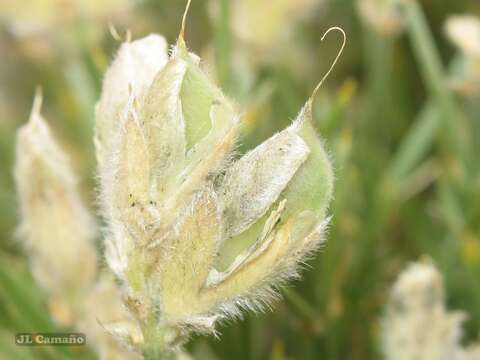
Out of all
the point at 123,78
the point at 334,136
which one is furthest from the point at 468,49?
the point at 123,78

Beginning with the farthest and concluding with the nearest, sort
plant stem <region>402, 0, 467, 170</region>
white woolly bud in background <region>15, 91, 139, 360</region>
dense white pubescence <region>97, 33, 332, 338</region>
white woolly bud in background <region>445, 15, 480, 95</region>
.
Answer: plant stem <region>402, 0, 467, 170</region> → white woolly bud in background <region>445, 15, 480, 95</region> → white woolly bud in background <region>15, 91, 139, 360</region> → dense white pubescence <region>97, 33, 332, 338</region>

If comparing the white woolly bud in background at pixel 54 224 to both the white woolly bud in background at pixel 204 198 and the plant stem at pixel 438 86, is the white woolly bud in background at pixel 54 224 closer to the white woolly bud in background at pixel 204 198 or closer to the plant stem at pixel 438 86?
the white woolly bud in background at pixel 204 198

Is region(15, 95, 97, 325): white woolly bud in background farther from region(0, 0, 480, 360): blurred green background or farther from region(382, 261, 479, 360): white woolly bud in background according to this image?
region(382, 261, 479, 360): white woolly bud in background

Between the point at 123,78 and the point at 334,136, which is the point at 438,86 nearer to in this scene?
the point at 334,136

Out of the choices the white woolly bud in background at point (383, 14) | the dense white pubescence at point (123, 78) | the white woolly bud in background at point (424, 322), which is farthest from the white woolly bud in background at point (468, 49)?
the dense white pubescence at point (123, 78)

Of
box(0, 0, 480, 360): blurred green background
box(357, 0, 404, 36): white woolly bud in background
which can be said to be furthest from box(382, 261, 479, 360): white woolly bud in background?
box(357, 0, 404, 36): white woolly bud in background
